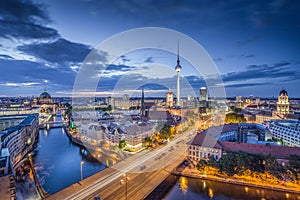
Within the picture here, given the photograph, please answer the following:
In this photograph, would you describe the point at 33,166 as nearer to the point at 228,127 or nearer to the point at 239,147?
the point at 239,147

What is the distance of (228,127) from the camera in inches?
579

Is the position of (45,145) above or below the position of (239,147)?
below

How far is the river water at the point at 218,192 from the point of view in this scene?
6.49m

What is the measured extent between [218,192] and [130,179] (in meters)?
3.29

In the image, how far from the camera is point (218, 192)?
6.84m

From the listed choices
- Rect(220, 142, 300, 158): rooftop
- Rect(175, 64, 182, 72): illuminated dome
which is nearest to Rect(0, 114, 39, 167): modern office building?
Rect(220, 142, 300, 158): rooftop

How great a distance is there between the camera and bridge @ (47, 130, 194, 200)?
6.12 metres

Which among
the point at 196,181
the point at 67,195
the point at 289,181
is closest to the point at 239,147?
the point at 289,181

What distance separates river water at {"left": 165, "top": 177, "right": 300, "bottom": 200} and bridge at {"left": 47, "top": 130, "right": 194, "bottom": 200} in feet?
2.73

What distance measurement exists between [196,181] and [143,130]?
613 centimetres

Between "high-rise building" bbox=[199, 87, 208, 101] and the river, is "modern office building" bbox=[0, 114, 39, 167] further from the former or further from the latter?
"high-rise building" bbox=[199, 87, 208, 101]

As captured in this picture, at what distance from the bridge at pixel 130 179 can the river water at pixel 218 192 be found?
832 millimetres

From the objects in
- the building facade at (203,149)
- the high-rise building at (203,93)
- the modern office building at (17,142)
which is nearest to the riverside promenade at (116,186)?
the building facade at (203,149)

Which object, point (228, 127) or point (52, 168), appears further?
point (228, 127)
